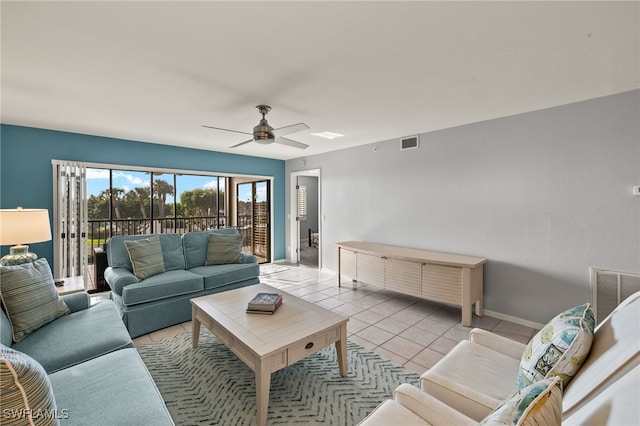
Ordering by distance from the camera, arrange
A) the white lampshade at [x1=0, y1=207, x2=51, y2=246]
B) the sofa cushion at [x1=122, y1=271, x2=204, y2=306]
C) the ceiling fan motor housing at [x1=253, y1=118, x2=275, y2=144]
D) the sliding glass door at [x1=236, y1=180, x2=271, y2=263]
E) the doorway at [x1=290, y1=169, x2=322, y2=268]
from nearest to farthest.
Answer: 1. the white lampshade at [x1=0, y1=207, x2=51, y2=246]
2. the ceiling fan motor housing at [x1=253, y1=118, x2=275, y2=144]
3. the sofa cushion at [x1=122, y1=271, x2=204, y2=306]
4. the doorway at [x1=290, y1=169, x2=322, y2=268]
5. the sliding glass door at [x1=236, y1=180, x2=271, y2=263]

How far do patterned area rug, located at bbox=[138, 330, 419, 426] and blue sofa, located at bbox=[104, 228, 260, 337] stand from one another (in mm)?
422

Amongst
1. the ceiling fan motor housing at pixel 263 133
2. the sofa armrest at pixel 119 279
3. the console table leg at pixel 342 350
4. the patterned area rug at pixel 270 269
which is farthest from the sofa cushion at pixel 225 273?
the console table leg at pixel 342 350

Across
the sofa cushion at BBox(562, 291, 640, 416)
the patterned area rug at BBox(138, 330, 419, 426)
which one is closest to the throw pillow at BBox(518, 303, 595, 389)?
the sofa cushion at BBox(562, 291, 640, 416)

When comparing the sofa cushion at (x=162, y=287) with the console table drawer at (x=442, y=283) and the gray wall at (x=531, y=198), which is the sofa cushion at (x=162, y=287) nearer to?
the console table drawer at (x=442, y=283)

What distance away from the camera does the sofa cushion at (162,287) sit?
2936mm

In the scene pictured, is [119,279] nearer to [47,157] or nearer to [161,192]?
[47,157]

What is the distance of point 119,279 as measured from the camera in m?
3.04

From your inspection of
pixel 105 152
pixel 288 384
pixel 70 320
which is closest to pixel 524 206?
pixel 288 384

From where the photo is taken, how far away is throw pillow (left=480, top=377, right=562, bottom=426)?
2.46 ft

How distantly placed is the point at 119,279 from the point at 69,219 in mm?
1768

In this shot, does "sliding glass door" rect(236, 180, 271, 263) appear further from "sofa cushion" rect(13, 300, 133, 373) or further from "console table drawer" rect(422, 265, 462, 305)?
"sofa cushion" rect(13, 300, 133, 373)

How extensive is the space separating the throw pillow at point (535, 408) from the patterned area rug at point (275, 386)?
125cm

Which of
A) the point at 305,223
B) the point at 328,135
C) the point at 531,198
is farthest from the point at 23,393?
the point at 305,223

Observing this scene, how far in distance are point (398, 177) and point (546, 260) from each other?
2.15 meters
